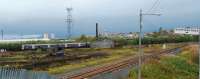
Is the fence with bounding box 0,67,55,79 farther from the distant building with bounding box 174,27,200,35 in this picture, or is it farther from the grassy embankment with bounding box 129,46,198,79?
the grassy embankment with bounding box 129,46,198,79

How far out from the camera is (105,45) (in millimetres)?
126188

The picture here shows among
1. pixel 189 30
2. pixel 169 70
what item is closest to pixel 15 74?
pixel 189 30

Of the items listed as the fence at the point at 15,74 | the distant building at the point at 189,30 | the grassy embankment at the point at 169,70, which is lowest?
the grassy embankment at the point at 169,70

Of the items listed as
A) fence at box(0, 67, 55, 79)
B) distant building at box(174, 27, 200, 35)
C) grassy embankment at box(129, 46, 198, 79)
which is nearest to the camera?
fence at box(0, 67, 55, 79)

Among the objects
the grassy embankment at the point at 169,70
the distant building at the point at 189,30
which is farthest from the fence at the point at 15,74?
the grassy embankment at the point at 169,70

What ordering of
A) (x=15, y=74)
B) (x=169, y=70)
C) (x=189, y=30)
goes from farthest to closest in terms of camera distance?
(x=169, y=70), (x=189, y=30), (x=15, y=74)

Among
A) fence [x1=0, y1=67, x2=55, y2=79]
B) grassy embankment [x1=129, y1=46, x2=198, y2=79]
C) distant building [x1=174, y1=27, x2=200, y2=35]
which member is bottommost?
grassy embankment [x1=129, y1=46, x2=198, y2=79]

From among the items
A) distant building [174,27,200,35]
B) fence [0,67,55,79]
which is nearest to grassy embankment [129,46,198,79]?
distant building [174,27,200,35]

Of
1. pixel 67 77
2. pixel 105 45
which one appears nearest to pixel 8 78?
pixel 67 77

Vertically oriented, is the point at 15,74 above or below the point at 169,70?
above

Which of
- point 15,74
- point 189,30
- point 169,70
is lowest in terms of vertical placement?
point 169,70

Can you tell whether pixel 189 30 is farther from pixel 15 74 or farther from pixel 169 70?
pixel 169 70

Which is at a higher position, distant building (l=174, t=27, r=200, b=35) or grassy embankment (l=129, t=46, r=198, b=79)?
distant building (l=174, t=27, r=200, b=35)

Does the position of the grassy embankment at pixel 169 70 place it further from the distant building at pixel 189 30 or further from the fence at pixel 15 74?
the fence at pixel 15 74
